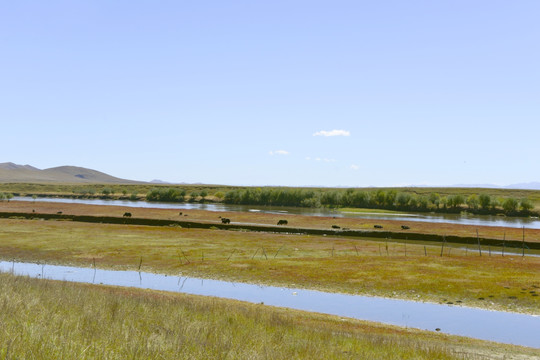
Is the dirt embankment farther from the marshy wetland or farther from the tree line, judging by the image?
the tree line

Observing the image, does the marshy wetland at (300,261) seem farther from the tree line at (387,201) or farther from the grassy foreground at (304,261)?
the tree line at (387,201)

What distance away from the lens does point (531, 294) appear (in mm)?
26062

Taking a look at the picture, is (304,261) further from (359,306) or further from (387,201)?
(387,201)

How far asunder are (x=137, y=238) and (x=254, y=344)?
1538 inches

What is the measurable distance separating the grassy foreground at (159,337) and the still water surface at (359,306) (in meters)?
4.60

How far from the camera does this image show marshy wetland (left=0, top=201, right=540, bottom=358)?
89.7 ft

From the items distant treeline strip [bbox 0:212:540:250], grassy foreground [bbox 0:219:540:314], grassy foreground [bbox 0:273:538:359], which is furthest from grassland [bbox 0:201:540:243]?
grassy foreground [bbox 0:273:538:359]

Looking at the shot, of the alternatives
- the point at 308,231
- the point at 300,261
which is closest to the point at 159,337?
the point at 300,261

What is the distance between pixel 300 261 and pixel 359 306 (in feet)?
37.6

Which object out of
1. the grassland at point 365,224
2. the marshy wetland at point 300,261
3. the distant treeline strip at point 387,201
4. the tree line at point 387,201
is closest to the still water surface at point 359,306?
the marshy wetland at point 300,261

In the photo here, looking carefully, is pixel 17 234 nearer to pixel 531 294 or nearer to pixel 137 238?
pixel 137 238

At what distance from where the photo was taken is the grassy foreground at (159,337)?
745 cm

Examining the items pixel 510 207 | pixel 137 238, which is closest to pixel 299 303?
pixel 137 238

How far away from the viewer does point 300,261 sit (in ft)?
116
